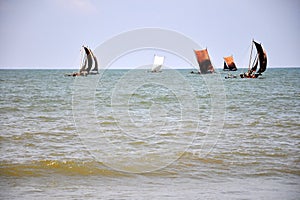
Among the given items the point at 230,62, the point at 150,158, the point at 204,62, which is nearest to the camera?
the point at 150,158

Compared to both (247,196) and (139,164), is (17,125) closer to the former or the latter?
(139,164)

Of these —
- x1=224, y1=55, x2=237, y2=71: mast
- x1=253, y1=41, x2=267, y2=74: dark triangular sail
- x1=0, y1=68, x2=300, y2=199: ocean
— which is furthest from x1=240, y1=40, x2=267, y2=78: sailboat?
x1=0, y1=68, x2=300, y2=199: ocean

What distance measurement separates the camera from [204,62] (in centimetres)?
6000

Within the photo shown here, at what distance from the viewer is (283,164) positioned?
870cm

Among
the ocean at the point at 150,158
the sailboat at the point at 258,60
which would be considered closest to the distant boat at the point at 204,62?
the sailboat at the point at 258,60

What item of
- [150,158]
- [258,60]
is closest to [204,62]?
[258,60]

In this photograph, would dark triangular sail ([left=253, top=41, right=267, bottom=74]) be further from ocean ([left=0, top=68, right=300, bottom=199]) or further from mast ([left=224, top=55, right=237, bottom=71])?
ocean ([left=0, top=68, right=300, bottom=199])

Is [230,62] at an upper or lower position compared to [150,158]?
upper

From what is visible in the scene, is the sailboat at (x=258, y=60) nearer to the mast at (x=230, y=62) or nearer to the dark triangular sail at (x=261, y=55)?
the dark triangular sail at (x=261, y=55)

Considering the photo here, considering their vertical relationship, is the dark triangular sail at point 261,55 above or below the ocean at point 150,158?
Answer: above

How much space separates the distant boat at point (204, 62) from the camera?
58.4m

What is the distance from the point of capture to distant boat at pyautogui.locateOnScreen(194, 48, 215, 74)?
58.4m

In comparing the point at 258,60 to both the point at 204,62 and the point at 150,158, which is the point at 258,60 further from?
the point at 150,158

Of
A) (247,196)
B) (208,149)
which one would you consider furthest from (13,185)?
(208,149)
